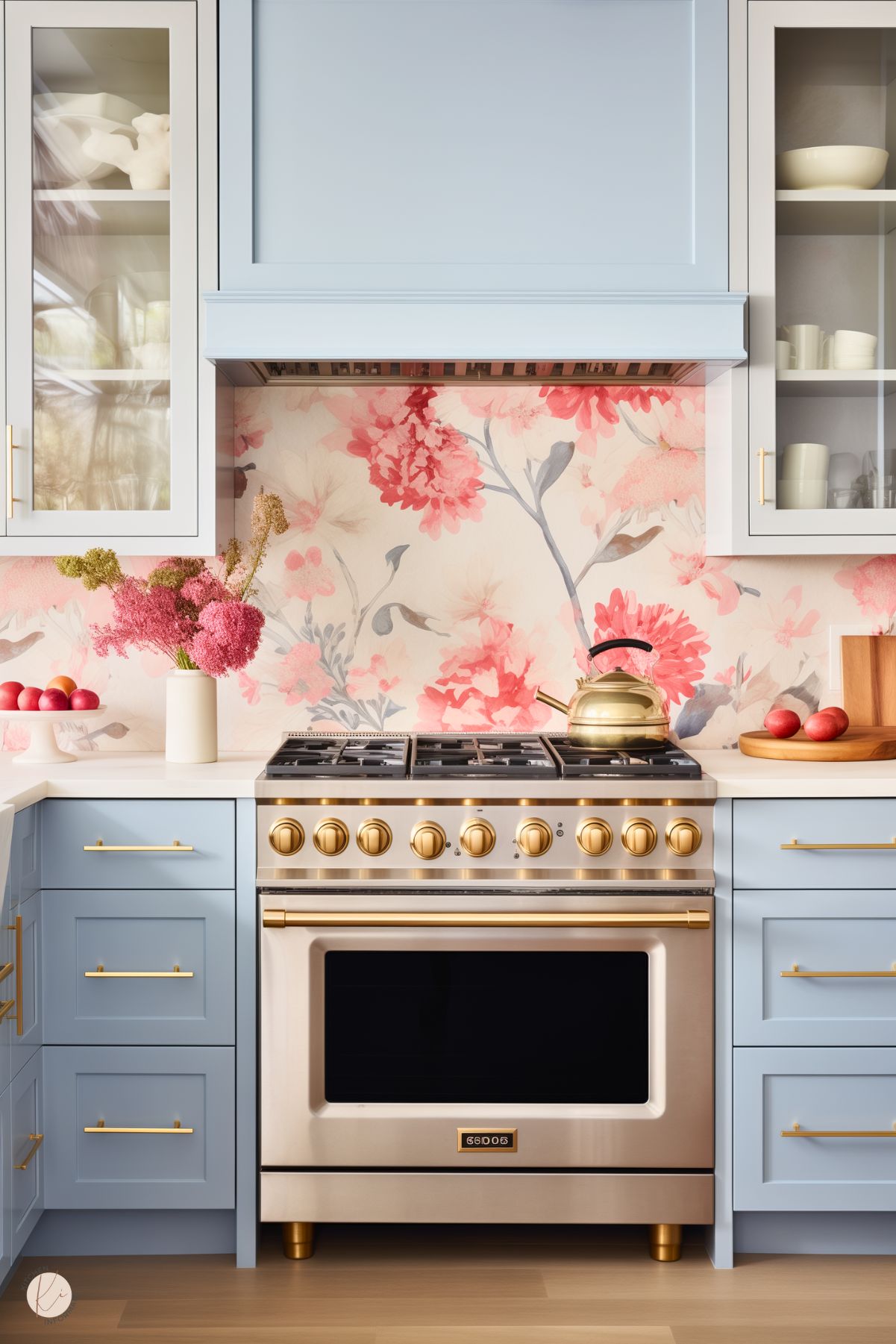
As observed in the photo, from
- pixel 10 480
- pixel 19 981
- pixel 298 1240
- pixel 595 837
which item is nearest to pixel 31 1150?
pixel 19 981

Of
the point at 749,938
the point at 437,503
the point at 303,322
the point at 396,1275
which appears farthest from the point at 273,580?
the point at 396,1275

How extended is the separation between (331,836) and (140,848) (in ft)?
1.18

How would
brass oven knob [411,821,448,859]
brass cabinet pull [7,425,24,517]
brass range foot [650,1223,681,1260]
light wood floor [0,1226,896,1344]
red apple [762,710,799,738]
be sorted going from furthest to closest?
1. red apple [762,710,799,738]
2. brass cabinet pull [7,425,24,517]
3. brass range foot [650,1223,681,1260]
4. brass oven knob [411,821,448,859]
5. light wood floor [0,1226,896,1344]

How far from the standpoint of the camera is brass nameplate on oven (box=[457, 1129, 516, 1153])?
1.92m

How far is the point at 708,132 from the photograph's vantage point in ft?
6.75

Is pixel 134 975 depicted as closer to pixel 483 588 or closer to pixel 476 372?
pixel 483 588

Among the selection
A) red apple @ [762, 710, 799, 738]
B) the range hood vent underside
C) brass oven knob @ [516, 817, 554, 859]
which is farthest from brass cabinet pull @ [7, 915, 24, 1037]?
red apple @ [762, 710, 799, 738]

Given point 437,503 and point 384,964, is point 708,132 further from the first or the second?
point 384,964

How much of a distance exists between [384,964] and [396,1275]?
1.93 ft

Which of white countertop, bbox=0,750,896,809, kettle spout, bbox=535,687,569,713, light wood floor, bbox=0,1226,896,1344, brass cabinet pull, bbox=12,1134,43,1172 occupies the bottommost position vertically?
light wood floor, bbox=0,1226,896,1344

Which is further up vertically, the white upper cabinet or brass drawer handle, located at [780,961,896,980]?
the white upper cabinet

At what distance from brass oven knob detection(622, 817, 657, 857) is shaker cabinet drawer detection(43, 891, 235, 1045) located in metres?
0.74

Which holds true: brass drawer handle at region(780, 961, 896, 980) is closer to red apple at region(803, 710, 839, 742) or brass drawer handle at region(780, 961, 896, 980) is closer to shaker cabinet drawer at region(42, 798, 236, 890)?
red apple at region(803, 710, 839, 742)

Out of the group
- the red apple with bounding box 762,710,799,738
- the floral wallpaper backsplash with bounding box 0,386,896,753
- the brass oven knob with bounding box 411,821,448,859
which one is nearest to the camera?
the brass oven knob with bounding box 411,821,448,859
